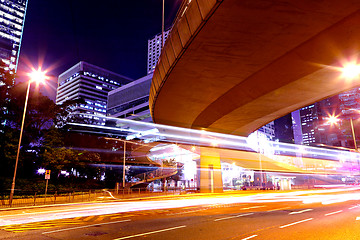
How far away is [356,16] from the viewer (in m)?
11.2

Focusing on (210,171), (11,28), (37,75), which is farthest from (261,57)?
(11,28)

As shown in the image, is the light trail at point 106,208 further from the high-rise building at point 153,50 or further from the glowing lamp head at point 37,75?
the high-rise building at point 153,50

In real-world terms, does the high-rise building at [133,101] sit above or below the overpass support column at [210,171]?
above

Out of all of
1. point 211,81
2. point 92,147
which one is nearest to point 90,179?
point 92,147

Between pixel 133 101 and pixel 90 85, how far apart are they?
260 ft

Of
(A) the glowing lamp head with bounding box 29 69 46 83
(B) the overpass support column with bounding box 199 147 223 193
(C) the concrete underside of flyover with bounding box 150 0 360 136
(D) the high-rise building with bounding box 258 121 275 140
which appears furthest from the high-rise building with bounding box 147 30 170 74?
(C) the concrete underside of flyover with bounding box 150 0 360 136

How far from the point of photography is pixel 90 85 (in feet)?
559

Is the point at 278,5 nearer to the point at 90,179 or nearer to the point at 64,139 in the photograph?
the point at 64,139

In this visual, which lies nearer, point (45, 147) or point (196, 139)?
point (45, 147)

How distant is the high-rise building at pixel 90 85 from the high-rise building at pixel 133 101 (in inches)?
1995

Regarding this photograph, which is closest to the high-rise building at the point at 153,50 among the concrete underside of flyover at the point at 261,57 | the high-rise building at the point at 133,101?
the high-rise building at the point at 133,101

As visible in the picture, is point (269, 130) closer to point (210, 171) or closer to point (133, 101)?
point (133, 101)

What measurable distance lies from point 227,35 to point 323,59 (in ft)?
22.3

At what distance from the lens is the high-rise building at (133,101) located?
96.9 m
